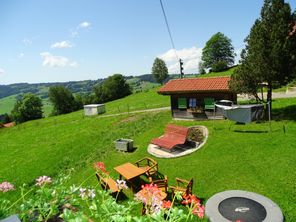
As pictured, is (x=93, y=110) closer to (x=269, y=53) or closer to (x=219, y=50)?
(x=269, y=53)

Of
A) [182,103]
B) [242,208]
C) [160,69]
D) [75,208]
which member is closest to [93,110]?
[182,103]

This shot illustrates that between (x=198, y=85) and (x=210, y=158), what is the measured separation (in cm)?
974

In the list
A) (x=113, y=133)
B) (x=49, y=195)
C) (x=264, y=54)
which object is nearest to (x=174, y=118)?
(x=113, y=133)

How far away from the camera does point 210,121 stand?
2005cm

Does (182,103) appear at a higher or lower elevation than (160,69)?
lower

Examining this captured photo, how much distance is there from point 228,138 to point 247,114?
224cm

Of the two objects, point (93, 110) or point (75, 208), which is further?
point (93, 110)

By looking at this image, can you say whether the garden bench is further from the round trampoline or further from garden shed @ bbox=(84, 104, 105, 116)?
garden shed @ bbox=(84, 104, 105, 116)

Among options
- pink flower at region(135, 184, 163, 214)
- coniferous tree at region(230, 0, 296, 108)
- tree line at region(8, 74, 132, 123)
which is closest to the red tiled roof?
coniferous tree at region(230, 0, 296, 108)

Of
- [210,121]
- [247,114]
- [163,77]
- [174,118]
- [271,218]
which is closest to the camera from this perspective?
[271,218]

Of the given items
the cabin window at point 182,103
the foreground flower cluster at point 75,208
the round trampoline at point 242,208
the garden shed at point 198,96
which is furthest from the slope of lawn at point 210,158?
the foreground flower cluster at point 75,208

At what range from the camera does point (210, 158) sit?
13.0m

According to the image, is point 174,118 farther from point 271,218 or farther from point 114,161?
point 271,218

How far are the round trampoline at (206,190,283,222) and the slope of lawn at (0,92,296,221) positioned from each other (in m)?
1.04
